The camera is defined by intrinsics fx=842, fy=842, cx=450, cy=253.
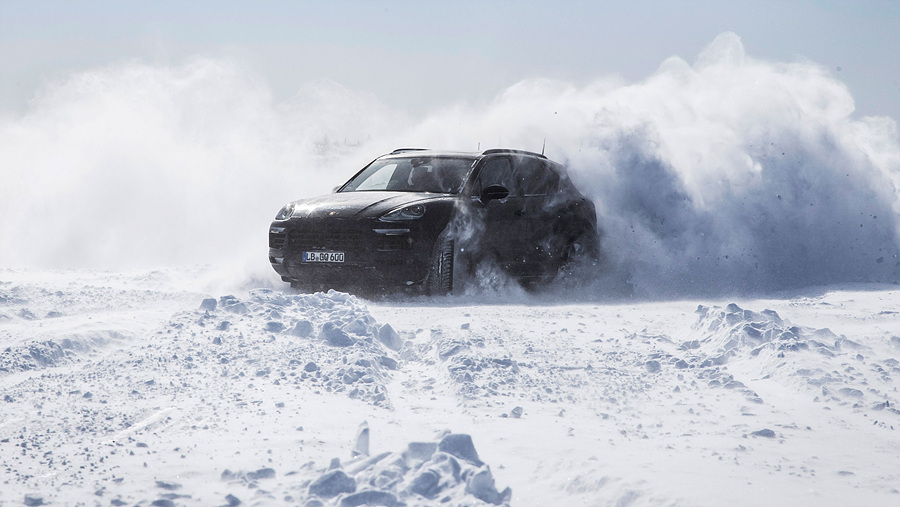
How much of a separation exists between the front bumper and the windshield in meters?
0.88

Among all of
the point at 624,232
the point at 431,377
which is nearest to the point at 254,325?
the point at 431,377

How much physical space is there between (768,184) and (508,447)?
9.53 m

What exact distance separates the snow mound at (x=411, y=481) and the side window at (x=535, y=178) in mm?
6052

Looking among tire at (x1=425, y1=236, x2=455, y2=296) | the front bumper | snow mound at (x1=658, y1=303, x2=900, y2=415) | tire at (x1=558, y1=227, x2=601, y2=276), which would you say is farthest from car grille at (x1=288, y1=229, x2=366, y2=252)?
snow mound at (x1=658, y1=303, x2=900, y2=415)

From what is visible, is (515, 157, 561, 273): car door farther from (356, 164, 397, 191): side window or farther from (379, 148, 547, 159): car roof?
(356, 164, 397, 191): side window

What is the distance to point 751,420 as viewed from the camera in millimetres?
3965

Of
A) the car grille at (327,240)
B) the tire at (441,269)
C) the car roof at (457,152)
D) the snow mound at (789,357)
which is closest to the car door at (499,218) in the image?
the car roof at (457,152)

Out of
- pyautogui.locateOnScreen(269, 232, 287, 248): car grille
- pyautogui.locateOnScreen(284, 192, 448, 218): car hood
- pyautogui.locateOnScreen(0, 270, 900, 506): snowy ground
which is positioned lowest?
pyautogui.locateOnScreen(0, 270, 900, 506): snowy ground

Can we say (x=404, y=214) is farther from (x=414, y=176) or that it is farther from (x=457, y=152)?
(x=457, y=152)

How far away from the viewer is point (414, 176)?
342 inches

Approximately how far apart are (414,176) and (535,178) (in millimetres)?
1360

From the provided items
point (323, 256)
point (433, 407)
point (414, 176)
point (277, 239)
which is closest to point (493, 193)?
point (414, 176)

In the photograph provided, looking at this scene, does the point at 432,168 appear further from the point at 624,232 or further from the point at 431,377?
the point at 431,377

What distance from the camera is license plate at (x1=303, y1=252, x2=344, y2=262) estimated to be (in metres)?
7.77
